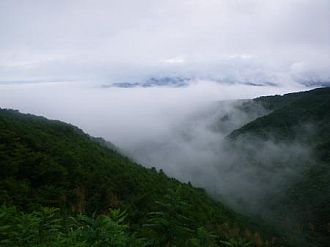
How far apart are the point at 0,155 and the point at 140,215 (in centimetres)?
1941

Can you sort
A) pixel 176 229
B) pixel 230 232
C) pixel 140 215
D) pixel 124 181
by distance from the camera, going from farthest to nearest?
pixel 230 232 < pixel 124 181 < pixel 140 215 < pixel 176 229

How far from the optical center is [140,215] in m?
54.1

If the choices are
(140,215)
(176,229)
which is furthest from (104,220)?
(140,215)

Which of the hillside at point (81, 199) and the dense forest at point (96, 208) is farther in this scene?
the dense forest at point (96, 208)

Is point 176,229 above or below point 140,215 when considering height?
above

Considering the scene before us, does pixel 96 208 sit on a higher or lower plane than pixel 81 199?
lower

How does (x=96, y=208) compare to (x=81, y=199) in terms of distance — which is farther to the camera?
(x=96, y=208)

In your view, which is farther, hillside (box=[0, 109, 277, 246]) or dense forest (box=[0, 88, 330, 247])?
dense forest (box=[0, 88, 330, 247])

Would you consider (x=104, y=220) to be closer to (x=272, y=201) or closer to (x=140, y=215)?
(x=140, y=215)

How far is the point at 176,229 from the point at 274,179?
171 m

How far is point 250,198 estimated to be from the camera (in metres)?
170

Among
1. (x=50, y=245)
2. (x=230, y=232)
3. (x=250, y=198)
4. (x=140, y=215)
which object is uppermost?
(x=50, y=245)

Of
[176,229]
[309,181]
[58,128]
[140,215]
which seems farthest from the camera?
[309,181]

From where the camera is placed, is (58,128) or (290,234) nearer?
(58,128)
